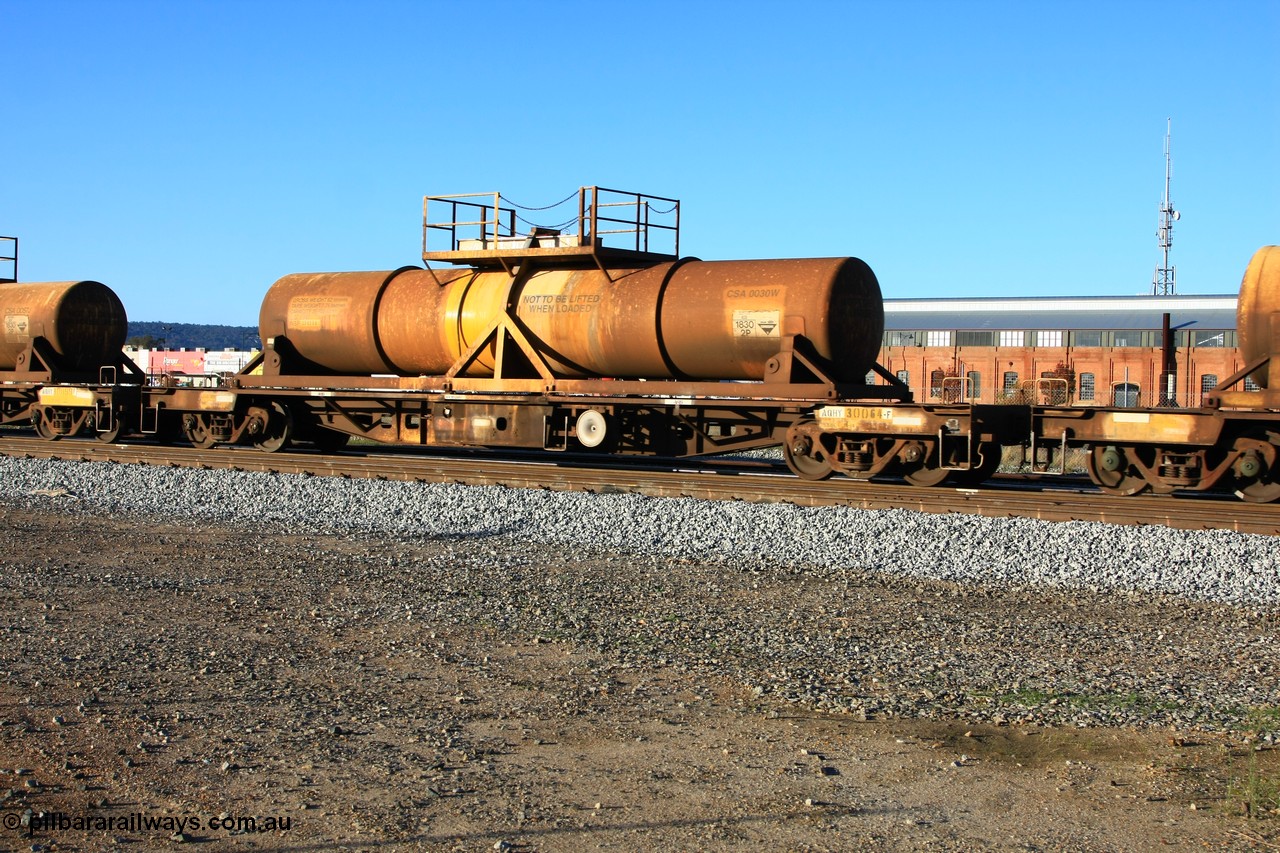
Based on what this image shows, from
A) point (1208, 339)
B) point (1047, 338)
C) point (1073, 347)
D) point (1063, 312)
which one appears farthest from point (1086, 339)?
point (1208, 339)

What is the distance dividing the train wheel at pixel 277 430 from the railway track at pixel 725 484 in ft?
1.45

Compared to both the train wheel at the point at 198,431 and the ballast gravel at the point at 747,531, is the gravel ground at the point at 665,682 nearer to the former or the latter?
the ballast gravel at the point at 747,531

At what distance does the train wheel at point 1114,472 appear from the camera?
14.3 metres

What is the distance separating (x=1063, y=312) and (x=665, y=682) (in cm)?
6667

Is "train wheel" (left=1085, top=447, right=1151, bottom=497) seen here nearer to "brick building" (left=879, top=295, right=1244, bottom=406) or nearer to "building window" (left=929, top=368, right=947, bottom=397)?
"brick building" (left=879, top=295, right=1244, bottom=406)

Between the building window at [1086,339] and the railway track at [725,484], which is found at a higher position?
the building window at [1086,339]

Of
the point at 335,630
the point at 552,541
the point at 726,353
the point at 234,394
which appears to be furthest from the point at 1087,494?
the point at 234,394

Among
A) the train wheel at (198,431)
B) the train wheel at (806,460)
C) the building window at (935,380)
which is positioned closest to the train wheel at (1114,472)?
the train wheel at (806,460)

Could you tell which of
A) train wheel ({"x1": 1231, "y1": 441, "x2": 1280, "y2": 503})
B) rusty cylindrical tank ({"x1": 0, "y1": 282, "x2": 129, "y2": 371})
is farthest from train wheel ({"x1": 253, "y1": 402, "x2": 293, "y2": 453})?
train wheel ({"x1": 1231, "y1": 441, "x2": 1280, "y2": 503})

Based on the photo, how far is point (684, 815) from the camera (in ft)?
15.8

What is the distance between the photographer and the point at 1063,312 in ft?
225

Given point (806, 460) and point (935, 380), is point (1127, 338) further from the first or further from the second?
point (806, 460)

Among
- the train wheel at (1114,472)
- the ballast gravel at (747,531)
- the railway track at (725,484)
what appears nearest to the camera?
the ballast gravel at (747,531)

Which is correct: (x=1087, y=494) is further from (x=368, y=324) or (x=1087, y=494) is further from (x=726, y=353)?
(x=368, y=324)
